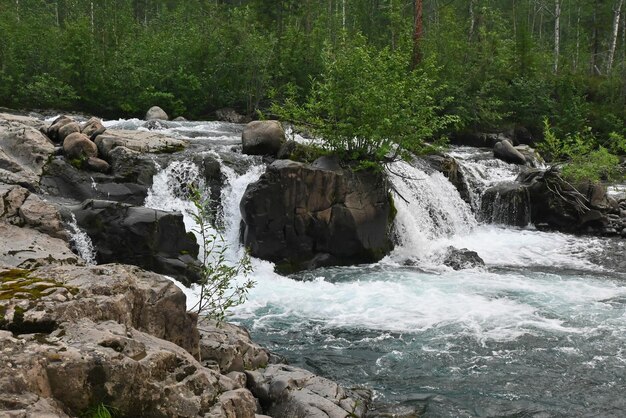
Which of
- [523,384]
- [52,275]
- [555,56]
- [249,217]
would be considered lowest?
[523,384]

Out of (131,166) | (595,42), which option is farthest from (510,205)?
(595,42)

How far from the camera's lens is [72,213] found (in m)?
11.6

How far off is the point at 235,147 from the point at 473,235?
7155mm

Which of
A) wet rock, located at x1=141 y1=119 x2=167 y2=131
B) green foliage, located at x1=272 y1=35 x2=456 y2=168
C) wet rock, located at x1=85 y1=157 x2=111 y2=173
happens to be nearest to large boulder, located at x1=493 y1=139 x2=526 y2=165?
green foliage, located at x1=272 y1=35 x2=456 y2=168

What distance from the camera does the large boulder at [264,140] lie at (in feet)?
52.4

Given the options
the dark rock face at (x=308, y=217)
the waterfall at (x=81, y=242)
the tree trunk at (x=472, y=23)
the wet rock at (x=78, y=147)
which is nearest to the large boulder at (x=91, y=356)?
the waterfall at (x=81, y=242)

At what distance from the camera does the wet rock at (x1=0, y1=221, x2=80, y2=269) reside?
7914 mm

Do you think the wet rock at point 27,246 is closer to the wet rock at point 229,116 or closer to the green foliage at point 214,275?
the green foliage at point 214,275

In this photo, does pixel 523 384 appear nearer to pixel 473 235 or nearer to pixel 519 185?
pixel 473 235

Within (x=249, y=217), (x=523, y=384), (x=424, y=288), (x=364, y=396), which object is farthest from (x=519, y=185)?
(x=364, y=396)

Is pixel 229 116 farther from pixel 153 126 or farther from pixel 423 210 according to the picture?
pixel 423 210

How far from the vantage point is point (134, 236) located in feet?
38.3

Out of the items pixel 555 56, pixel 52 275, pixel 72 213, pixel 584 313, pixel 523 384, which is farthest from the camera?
pixel 555 56

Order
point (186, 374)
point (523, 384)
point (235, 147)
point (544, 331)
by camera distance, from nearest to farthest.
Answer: point (186, 374)
point (523, 384)
point (544, 331)
point (235, 147)
